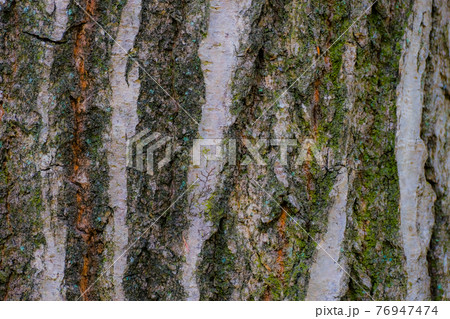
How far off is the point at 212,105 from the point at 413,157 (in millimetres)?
559

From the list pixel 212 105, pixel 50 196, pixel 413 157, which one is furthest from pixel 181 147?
pixel 413 157

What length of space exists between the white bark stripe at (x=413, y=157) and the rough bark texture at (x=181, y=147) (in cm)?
14

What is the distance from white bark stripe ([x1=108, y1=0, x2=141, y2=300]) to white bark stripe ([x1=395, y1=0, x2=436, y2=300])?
27.3 inches

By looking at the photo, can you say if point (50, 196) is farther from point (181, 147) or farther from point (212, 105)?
point (212, 105)

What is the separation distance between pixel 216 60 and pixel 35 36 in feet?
1.46

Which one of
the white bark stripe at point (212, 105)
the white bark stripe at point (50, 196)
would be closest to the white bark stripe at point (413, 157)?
the white bark stripe at point (212, 105)

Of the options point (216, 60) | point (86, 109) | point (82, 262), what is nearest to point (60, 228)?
point (82, 262)

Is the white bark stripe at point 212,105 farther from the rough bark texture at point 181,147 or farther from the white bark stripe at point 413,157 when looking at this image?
the white bark stripe at point 413,157

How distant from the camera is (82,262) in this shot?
95 centimetres

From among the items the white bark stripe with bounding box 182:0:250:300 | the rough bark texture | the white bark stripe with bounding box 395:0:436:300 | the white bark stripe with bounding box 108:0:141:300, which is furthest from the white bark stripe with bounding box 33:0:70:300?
the white bark stripe with bounding box 395:0:436:300

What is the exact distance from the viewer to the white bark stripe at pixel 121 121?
36.3 inches

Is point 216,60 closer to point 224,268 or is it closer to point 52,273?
point 224,268

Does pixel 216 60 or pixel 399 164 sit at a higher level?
pixel 216 60
